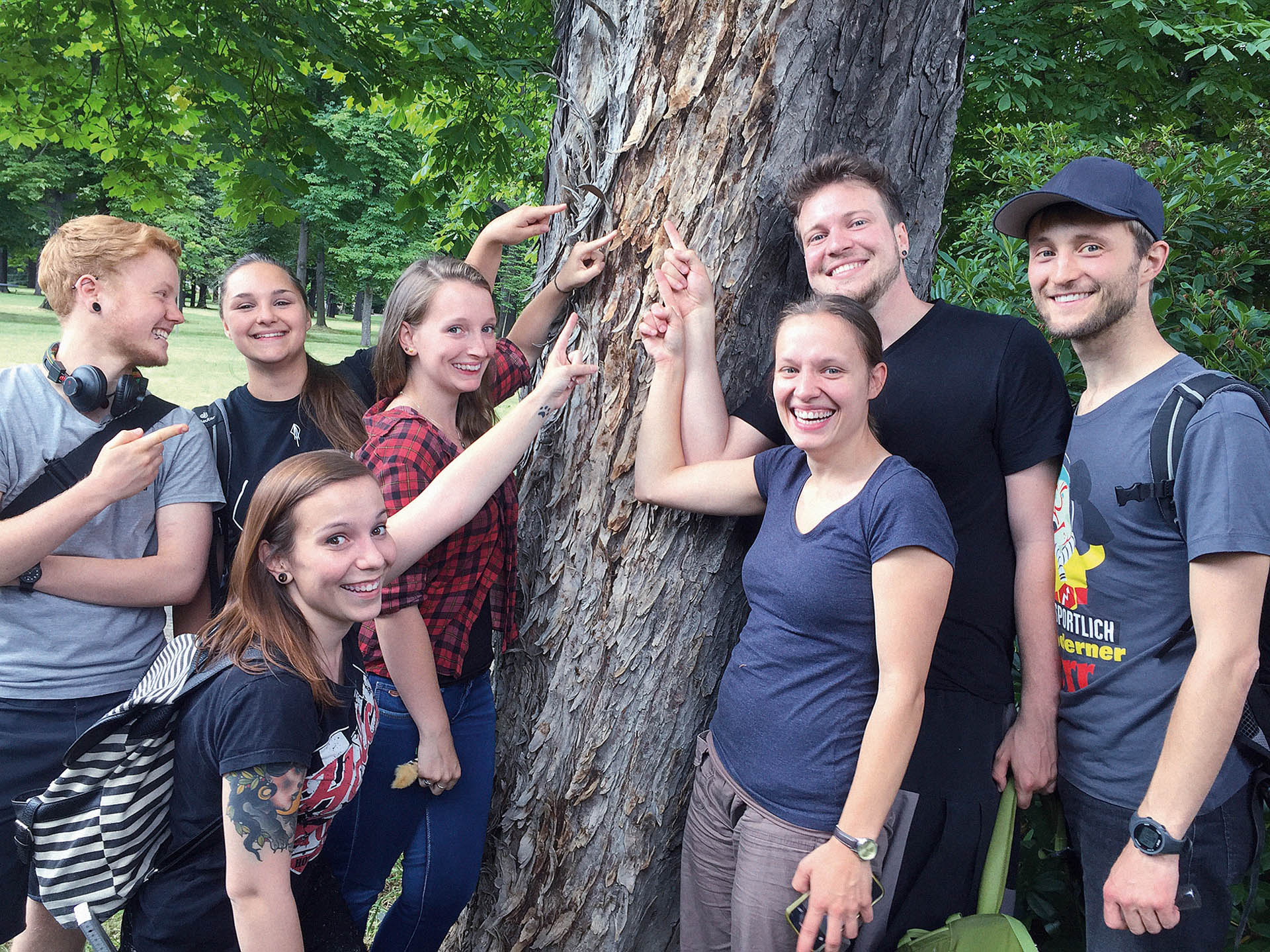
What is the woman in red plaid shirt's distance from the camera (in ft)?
7.75

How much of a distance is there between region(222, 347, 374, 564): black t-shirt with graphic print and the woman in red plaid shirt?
14.8 inches

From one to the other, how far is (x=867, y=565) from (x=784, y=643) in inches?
10.3

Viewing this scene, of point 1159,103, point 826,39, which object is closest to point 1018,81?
point 1159,103

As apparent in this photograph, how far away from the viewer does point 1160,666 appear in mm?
1898

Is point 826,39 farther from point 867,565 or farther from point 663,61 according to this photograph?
point 867,565

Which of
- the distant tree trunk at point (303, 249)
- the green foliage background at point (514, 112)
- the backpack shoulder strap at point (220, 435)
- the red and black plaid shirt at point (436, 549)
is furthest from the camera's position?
the distant tree trunk at point (303, 249)

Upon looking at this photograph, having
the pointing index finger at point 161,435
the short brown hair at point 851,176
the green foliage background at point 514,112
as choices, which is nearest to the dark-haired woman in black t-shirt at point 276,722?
the pointing index finger at point 161,435

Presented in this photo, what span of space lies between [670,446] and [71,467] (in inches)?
60.7

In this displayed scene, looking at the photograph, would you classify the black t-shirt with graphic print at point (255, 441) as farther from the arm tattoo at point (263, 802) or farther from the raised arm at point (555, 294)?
the arm tattoo at point (263, 802)

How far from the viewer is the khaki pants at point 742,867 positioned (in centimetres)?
192

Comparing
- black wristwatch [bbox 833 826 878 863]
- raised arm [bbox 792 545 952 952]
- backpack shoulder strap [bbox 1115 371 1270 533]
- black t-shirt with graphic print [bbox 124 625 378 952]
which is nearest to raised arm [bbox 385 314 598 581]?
black t-shirt with graphic print [bbox 124 625 378 952]

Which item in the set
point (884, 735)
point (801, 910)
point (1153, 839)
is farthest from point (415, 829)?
point (1153, 839)

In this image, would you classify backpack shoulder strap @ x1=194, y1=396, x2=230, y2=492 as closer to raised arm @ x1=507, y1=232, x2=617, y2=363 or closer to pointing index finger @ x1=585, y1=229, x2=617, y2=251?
raised arm @ x1=507, y1=232, x2=617, y2=363

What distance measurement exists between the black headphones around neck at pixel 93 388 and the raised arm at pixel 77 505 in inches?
8.5
